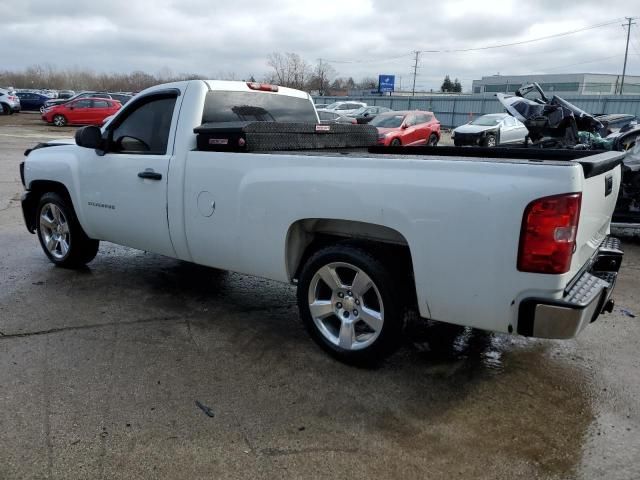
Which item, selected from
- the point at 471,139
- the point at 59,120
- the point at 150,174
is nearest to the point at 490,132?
the point at 471,139

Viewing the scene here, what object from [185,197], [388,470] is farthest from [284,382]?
[185,197]

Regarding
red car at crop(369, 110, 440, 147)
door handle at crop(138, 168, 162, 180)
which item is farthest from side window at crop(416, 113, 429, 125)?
door handle at crop(138, 168, 162, 180)

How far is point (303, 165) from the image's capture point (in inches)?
140

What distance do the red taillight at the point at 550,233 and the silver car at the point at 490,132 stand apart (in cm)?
1817

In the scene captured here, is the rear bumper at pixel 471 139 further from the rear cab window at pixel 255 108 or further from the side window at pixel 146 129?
the side window at pixel 146 129

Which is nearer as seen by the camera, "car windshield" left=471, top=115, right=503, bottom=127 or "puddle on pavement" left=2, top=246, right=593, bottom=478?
"puddle on pavement" left=2, top=246, right=593, bottom=478

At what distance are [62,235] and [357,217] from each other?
3817mm

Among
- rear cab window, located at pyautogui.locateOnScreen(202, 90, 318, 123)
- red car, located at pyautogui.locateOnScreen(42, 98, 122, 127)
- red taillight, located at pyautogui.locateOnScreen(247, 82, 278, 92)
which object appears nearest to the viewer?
rear cab window, located at pyautogui.locateOnScreen(202, 90, 318, 123)

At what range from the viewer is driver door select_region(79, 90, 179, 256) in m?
4.50

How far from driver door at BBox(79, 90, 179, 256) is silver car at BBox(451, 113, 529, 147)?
55.8 feet

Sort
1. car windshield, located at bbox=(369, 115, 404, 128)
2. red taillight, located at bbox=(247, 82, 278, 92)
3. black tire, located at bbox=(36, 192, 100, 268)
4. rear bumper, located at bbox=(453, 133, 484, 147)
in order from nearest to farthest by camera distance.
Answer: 1. red taillight, located at bbox=(247, 82, 278, 92)
2. black tire, located at bbox=(36, 192, 100, 268)
3. car windshield, located at bbox=(369, 115, 404, 128)
4. rear bumper, located at bbox=(453, 133, 484, 147)

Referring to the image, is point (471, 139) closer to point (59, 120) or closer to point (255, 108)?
point (255, 108)

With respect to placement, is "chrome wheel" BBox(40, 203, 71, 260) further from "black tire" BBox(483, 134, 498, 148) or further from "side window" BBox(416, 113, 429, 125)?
"black tire" BBox(483, 134, 498, 148)

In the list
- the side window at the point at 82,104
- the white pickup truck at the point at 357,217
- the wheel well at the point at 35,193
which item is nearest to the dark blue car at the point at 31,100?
the side window at the point at 82,104
